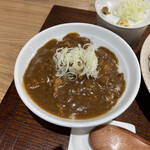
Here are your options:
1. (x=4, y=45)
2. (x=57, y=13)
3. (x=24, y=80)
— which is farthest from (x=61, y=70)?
(x=57, y=13)

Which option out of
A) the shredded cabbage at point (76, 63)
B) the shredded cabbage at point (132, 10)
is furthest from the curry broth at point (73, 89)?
the shredded cabbage at point (132, 10)

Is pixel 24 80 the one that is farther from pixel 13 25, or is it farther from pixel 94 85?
pixel 13 25

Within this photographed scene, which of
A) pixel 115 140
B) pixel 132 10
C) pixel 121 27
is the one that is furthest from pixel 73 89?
pixel 132 10

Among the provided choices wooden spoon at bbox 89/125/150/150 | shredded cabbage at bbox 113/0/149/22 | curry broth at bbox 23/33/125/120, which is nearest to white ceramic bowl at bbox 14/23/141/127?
curry broth at bbox 23/33/125/120

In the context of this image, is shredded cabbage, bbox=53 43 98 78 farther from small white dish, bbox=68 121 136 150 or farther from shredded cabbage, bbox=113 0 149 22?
shredded cabbage, bbox=113 0 149 22

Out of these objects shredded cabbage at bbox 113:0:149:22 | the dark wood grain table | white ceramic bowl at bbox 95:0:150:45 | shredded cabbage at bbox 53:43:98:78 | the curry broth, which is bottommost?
the dark wood grain table

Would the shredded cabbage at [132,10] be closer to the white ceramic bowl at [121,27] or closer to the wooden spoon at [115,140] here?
the white ceramic bowl at [121,27]

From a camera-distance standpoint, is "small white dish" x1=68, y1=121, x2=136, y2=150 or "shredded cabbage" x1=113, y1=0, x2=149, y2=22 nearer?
"small white dish" x1=68, y1=121, x2=136, y2=150
